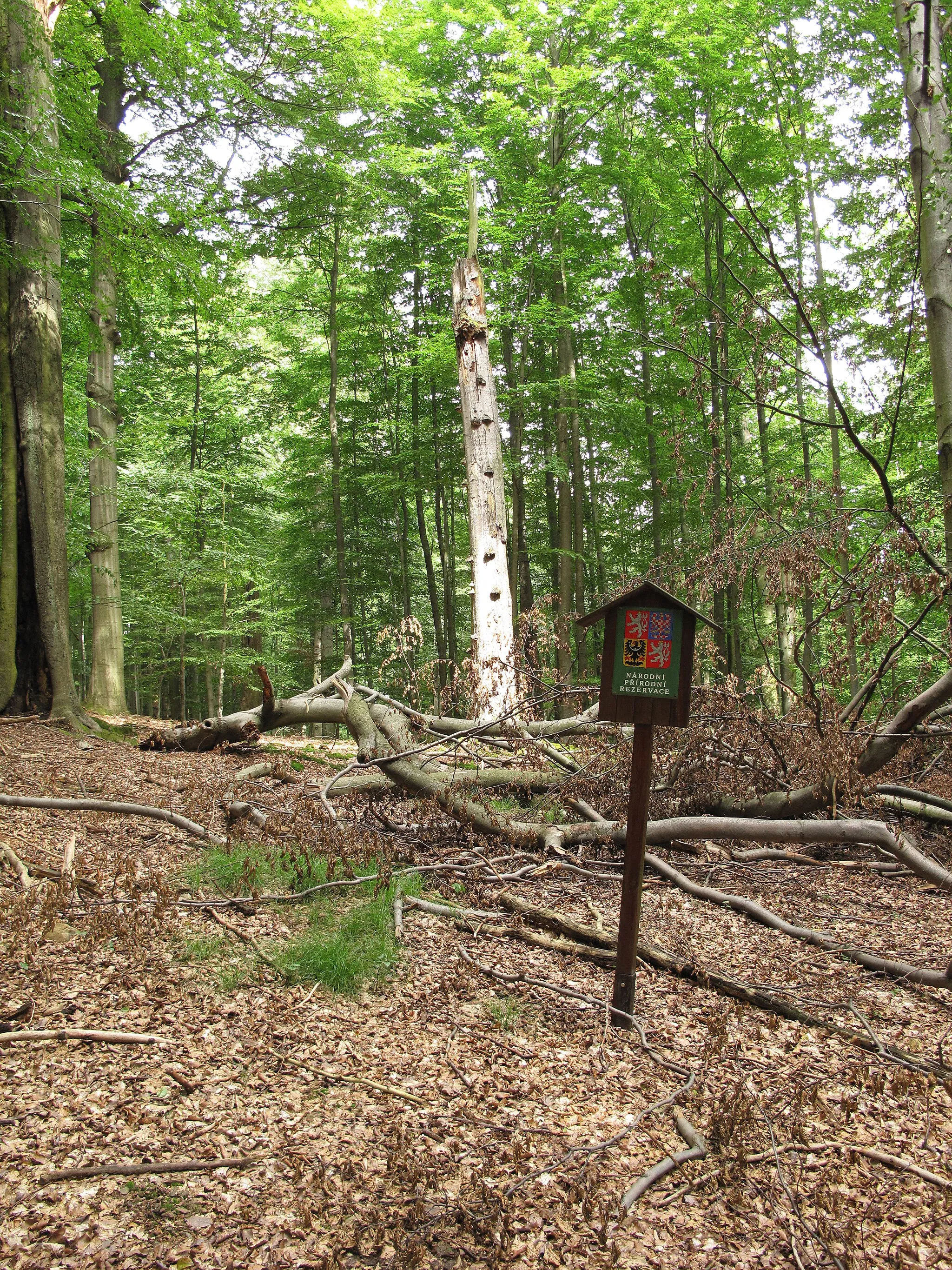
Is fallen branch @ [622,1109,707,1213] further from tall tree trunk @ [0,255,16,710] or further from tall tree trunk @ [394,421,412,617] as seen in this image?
tall tree trunk @ [394,421,412,617]

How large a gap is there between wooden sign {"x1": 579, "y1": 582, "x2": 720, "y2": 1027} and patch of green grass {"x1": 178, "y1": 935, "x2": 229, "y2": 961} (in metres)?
1.97

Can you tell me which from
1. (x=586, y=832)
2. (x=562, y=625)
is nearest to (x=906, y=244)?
(x=562, y=625)

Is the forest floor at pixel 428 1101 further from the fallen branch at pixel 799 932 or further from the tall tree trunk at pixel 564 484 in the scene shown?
the tall tree trunk at pixel 564 484

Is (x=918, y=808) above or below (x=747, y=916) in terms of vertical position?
above

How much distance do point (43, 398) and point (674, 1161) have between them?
30.8 ft

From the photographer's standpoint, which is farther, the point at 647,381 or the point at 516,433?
the point at 516,433

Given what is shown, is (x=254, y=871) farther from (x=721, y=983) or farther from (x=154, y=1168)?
(x=721, y=983)

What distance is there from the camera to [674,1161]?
2.59 metres

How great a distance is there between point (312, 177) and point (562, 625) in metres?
11.2

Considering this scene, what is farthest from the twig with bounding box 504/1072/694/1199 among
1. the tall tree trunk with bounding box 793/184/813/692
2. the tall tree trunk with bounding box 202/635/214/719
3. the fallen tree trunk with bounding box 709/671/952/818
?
the tall tree trunk with bounding box 202/635/214/719

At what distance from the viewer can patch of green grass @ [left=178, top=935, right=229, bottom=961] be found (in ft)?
11.9

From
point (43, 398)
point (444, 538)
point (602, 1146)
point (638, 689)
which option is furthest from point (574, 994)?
point (444, 538)

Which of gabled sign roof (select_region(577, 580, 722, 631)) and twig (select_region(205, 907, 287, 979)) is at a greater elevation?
gabled sign roof (select_region(577, 580, 722, 631))

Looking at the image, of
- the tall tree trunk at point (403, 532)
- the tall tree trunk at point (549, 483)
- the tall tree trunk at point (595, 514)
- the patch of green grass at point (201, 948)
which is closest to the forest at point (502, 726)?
the patch of green grass at point (201, 948)
